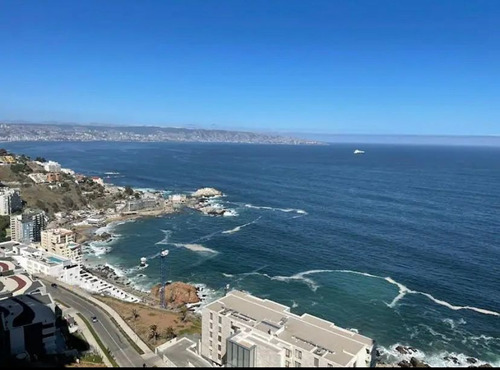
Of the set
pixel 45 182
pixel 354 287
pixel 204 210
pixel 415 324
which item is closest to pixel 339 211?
pixel 204 210

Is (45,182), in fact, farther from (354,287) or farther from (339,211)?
(354,287)

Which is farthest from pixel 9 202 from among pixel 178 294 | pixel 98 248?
pixel 178 294

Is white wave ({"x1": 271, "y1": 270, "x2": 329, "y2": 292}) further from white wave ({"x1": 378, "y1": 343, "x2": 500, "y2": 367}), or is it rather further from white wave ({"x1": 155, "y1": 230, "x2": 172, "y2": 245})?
white wave ({"x1": 155, "y1": 230, "x2": 172, "y2": 245})

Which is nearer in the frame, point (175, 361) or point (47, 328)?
point (175, 361)

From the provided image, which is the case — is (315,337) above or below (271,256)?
above

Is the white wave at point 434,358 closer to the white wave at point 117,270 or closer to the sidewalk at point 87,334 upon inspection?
the sidewalk at point 87,334

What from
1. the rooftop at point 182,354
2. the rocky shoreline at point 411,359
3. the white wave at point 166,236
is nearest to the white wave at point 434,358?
the rocky shoreline at point 411,359
